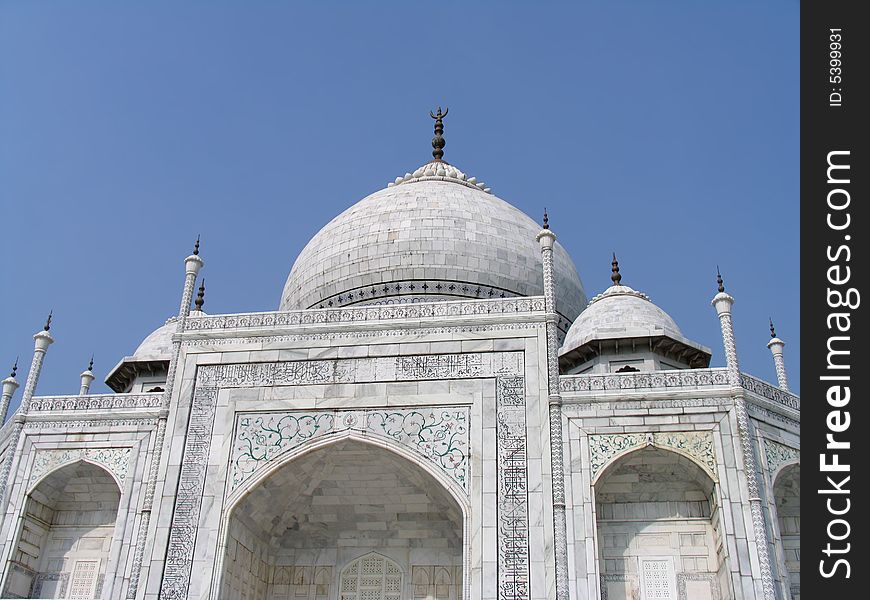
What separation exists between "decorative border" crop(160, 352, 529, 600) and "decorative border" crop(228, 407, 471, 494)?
47 cm

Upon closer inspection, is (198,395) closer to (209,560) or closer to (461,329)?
(209,560)

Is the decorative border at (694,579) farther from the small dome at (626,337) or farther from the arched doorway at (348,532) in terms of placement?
the small dome at (626,337)

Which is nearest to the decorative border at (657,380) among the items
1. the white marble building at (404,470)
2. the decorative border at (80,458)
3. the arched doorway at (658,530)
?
the white marble building at (404,470)

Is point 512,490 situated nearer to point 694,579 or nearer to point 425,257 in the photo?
point 694,579

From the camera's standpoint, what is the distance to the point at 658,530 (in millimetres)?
11797

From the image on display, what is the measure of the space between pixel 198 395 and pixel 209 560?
239cm

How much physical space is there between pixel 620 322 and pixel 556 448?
3955mm

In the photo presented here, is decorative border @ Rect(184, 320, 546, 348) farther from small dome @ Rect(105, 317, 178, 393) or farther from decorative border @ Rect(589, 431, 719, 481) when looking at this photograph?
small dome @ Rect(105, 317, 178, 393)

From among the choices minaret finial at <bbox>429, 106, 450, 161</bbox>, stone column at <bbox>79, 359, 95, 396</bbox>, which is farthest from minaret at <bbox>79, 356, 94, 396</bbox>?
minaret finial at <bbox>429, 106, 450, 161</bbox>

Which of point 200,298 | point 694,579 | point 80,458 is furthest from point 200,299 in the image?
point 694,579

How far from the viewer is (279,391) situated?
1268 centimetres

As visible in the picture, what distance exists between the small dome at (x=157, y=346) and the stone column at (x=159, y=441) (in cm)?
290

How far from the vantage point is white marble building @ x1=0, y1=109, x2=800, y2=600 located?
11320mm
